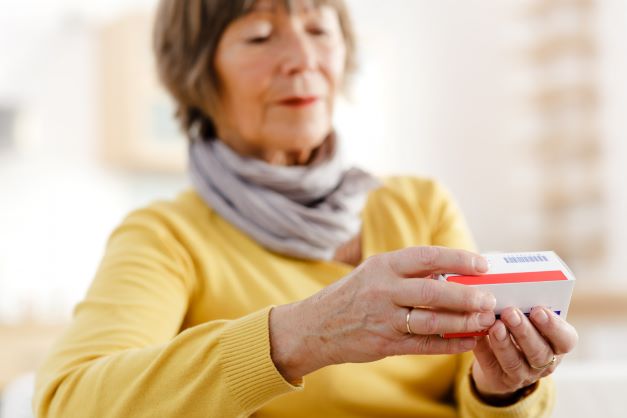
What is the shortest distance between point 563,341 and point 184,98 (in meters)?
0.73

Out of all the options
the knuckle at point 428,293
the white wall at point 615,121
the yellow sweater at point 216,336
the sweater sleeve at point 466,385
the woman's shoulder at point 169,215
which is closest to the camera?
the knuckle at point 428,293

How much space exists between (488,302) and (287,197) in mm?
509

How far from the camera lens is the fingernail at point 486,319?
0.64 metres

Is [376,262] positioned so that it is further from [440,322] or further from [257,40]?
[257,40]

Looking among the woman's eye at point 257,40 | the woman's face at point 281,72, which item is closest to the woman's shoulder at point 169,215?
the woman's face at point 281,72

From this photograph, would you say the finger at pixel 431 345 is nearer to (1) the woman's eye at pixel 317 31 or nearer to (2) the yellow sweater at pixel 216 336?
(2) the yellow sweater at pixel 216 336

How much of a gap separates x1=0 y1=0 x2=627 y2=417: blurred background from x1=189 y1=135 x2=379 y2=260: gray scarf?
1432mm

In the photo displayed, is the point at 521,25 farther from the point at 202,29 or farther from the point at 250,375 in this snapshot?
the point at 250,375

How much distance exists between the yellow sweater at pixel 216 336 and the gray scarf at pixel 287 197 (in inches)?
0.9

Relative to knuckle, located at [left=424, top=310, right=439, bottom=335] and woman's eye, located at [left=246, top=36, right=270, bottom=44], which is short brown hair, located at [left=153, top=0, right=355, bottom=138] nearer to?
woman's eye, located at [left=246, top=36, right=270, bottom=44]

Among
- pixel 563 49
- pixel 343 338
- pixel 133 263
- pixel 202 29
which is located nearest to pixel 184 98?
pixel 202 29

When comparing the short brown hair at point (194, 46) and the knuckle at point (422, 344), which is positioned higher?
the short brown hair at point (194, 46)

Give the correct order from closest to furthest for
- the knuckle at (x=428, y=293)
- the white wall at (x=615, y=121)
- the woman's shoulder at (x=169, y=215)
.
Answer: the knuckle at (x=428, y=293) → the woman's shoulder at (x=169, y=215) → the white wall at (x=615, y=121)

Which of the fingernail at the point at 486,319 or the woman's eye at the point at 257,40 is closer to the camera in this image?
the fingernail at the point at 486,319
